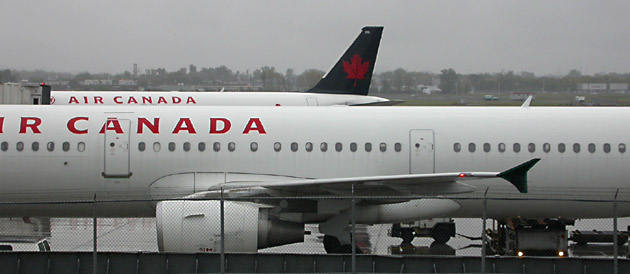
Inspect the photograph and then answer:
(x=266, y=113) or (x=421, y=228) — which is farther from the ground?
(x=266, y=113)

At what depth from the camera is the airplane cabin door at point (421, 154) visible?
57.1ft

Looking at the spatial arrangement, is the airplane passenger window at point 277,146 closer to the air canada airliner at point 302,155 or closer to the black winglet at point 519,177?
the air canada airliner at point 302,155

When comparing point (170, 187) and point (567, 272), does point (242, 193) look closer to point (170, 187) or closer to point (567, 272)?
point (170, 187)

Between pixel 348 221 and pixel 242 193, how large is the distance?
2.26m

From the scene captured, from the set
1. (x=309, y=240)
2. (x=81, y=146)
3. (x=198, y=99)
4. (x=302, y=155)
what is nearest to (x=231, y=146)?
(x=302, y=155)

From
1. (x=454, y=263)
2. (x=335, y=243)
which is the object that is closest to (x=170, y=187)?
(x=335, y=243)

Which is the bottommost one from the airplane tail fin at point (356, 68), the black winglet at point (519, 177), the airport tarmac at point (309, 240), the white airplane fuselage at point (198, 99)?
the airport tarmac at point (309, 240)

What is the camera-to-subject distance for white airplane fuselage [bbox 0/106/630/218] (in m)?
17.0

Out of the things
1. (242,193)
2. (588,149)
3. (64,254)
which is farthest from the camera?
(588,149)

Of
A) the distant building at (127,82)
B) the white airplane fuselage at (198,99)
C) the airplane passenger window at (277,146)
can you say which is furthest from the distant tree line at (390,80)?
the airplane passenger window at (277,146)

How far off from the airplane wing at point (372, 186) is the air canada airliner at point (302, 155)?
15 cm

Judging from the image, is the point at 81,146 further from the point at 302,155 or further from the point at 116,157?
the point at 302,155

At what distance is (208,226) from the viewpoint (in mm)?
15203

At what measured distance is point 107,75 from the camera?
272 ft
